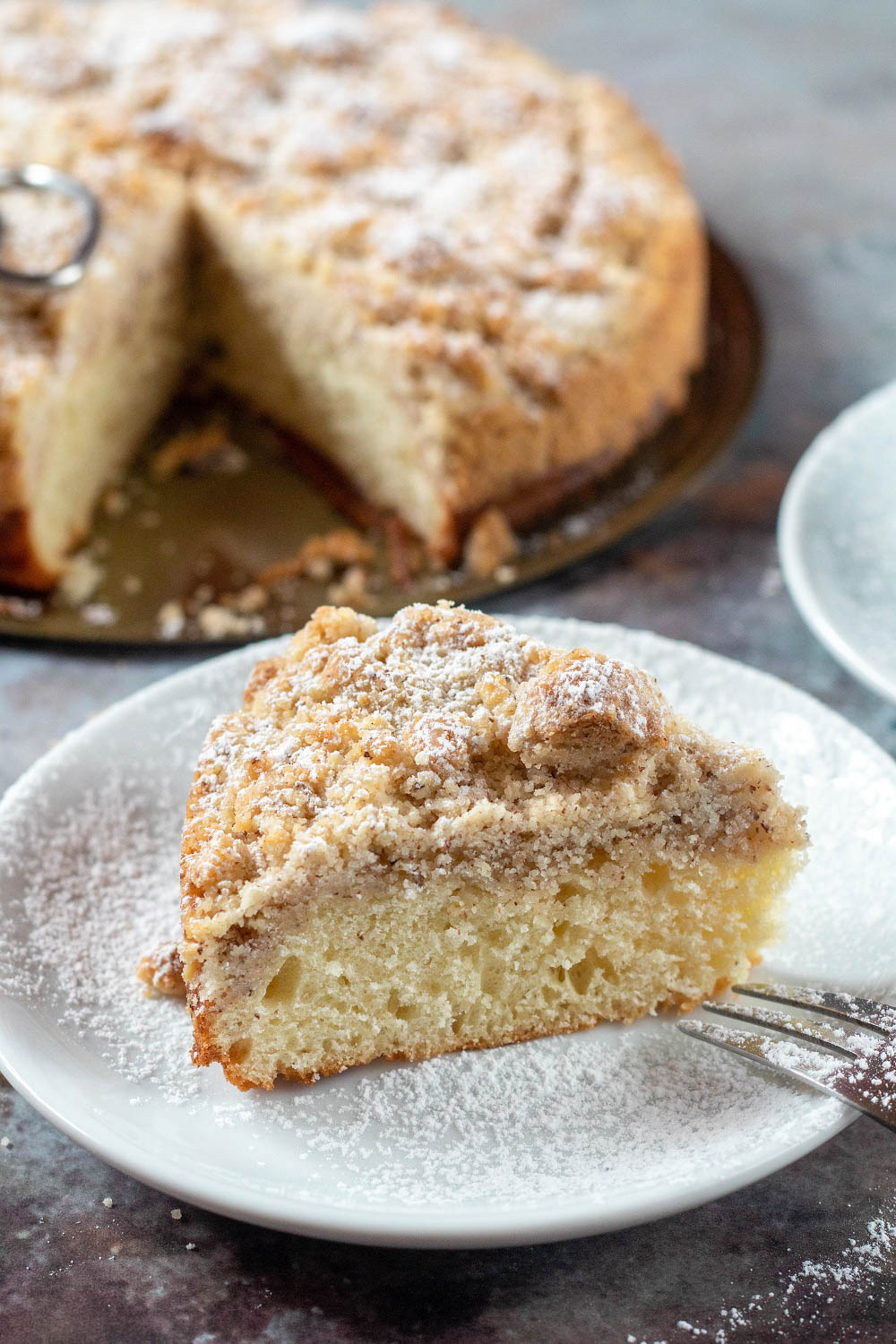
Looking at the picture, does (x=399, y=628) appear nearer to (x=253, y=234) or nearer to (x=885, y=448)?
(x=885, y=448)

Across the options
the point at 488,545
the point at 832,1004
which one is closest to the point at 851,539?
the point at 488,545

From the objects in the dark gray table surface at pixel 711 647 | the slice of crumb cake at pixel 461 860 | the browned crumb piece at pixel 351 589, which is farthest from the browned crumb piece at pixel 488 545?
the slice of crumb cake at pixel 461 860

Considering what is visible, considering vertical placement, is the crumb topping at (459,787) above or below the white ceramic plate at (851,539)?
above

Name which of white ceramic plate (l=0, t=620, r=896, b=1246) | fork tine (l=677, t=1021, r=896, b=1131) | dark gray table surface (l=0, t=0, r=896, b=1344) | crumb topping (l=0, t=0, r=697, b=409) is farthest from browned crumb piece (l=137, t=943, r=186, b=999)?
crumb topping (l=0, t=0, r=697, b=409)

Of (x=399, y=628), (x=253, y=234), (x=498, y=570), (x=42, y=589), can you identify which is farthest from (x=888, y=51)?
(x=399, y=628)

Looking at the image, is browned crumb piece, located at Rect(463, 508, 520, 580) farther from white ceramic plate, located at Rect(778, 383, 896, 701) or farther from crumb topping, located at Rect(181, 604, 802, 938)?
crumb topping, located at Rect(181, 604, 802, 938)

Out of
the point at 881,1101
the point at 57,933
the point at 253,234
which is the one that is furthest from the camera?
the point at 253,234

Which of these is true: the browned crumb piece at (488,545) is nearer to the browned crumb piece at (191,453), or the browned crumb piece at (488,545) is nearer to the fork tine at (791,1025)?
the browned crumb piece at (191,453)
